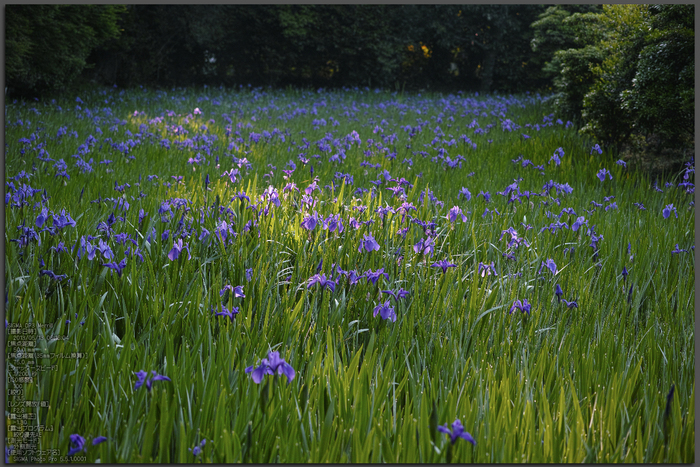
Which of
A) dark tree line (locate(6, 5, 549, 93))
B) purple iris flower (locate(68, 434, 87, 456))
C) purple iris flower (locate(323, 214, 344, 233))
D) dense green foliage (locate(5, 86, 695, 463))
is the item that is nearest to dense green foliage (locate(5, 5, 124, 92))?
dark tree line (locate(6, 5, 549, 93))

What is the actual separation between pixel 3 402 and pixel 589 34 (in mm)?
8335

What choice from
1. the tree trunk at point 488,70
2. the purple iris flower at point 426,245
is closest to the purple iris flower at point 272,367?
the purple iris flower at point 426,245

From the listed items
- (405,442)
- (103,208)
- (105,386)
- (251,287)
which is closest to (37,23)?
(103,208)

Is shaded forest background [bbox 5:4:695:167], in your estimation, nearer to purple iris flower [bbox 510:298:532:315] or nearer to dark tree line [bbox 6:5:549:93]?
dark tree line [bbox 6:5:549:93]

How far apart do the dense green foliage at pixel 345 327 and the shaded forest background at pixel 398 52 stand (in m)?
1.26

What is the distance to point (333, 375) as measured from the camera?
138 centimetres

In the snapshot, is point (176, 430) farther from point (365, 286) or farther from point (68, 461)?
point (365, 286)

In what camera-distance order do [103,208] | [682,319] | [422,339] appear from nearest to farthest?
[422,339] → [682,319] → [103,208]

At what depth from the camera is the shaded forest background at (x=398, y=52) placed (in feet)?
15.3

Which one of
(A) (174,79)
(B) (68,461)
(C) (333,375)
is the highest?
(A) (174,79)

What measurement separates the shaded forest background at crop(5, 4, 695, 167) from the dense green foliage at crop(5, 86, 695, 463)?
1.26 metres

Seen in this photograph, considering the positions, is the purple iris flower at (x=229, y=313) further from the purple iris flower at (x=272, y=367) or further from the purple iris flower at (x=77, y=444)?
the purple iris flower at (x=77, y=444)

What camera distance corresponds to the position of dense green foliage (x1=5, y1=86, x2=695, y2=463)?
122 centimetres

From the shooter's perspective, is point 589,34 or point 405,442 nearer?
point 405,442
